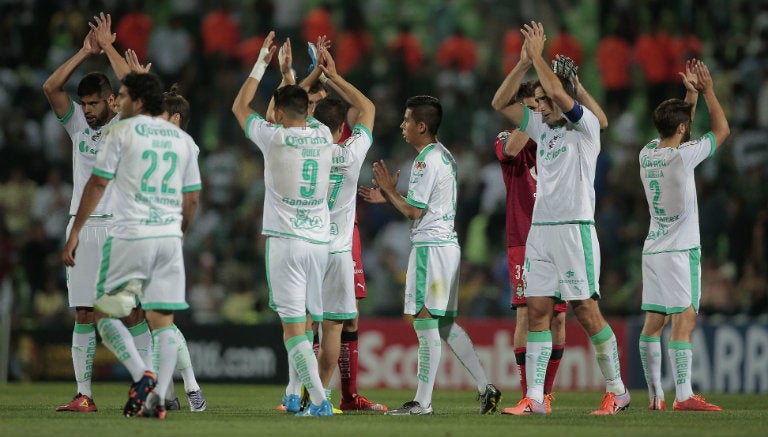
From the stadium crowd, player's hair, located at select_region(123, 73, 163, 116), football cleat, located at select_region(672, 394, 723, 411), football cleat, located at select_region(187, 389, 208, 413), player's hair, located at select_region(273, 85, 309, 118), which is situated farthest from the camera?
the stadium crowd

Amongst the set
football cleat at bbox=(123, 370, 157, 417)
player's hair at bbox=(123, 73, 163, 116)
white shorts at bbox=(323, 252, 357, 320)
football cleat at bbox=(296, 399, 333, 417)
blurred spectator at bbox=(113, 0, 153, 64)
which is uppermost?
blurred spectator at bbox=(113, 0, 153, 64)

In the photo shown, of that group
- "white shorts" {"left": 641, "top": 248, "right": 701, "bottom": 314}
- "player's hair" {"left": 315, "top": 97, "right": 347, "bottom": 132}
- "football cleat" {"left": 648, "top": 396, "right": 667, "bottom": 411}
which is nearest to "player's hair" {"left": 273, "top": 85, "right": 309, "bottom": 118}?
"player's hair" {"left": 315, "top": 97, "right": 347, "bottom": 132}

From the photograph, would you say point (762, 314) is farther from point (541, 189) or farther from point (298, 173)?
point (298, 173)

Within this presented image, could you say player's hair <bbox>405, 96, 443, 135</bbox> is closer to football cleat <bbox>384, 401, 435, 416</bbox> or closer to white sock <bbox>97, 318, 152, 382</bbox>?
football cleat <bbox>384, 401, 435, 416</bbox>

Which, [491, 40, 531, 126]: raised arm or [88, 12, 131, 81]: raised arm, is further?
[88, 12, 131, 81]: raised arm

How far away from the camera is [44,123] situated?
2155 centimetres

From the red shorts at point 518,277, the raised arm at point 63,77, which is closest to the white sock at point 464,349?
the red shorts at point 518,277

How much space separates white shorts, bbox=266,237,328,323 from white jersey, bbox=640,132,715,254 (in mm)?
3326

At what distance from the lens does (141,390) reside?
9.12 meters

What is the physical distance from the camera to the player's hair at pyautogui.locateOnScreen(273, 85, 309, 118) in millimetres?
9703

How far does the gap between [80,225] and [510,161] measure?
397cm

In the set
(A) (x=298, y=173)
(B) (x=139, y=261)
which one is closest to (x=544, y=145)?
(A) (x=298, y=173)

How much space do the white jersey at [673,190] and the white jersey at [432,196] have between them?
1.91 meters

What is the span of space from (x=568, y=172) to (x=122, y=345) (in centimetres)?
380
